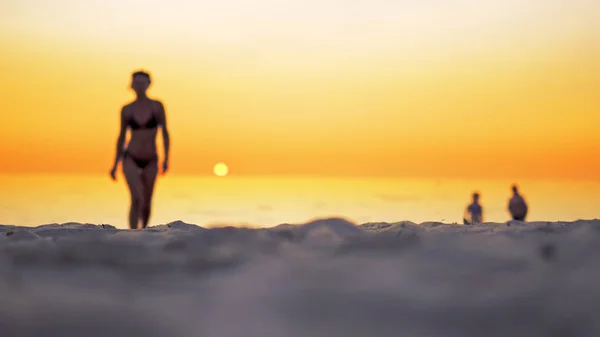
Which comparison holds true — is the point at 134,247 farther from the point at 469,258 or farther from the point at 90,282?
the point at 469,258

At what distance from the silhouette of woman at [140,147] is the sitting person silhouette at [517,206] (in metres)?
8.77

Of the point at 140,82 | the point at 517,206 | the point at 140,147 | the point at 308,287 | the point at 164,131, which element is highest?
the point at 140,82

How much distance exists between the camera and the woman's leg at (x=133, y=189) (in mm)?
6523

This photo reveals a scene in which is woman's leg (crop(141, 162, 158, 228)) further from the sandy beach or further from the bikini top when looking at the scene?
the sandy beach

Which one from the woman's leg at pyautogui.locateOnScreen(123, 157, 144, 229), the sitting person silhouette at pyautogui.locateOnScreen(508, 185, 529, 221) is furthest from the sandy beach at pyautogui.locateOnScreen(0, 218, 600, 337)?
the sitting person silhouette at pyautogui.locateOnScreen(508, 185, 529, 221)

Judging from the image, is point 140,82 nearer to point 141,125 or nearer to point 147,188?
point 141,125

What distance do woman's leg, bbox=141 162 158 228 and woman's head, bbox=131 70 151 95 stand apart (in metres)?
0.82

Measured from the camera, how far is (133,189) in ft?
21.4

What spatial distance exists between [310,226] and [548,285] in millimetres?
1278

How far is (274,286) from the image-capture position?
6.79 ft

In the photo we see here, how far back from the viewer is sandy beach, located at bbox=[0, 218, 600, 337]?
1.83 meters

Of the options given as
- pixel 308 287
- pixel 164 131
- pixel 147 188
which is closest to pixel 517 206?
pixel 164 131

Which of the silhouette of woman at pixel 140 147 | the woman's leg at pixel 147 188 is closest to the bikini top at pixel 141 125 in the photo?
the silhouette of woman at pixel 140 147

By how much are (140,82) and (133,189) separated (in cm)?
116
